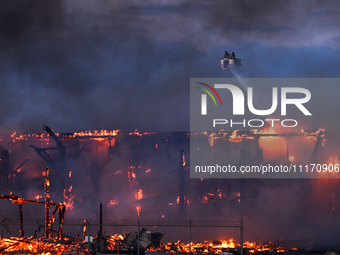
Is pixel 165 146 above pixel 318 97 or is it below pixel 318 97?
below

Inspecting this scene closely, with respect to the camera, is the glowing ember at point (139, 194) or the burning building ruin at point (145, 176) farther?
the glowing ember at point (139, 194)

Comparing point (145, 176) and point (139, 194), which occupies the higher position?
point (145, 176)

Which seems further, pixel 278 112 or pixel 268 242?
pixel 278 112

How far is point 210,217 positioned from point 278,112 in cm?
1736

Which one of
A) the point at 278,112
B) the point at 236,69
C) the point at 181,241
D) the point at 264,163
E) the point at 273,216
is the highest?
the point at 236,69

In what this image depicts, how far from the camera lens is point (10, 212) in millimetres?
48438

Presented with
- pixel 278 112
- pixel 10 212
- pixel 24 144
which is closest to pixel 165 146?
pixel 278 112

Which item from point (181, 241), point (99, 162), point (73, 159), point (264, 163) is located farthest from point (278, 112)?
point (73, 159)

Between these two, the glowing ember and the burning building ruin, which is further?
the glowing ember

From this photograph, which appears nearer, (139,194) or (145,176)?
(139,194)

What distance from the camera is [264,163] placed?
47.4 meters

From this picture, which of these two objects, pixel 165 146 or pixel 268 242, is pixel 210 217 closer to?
pixel 268 242

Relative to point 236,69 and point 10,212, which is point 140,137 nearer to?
point 236,69

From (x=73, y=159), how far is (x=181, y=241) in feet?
61.1
